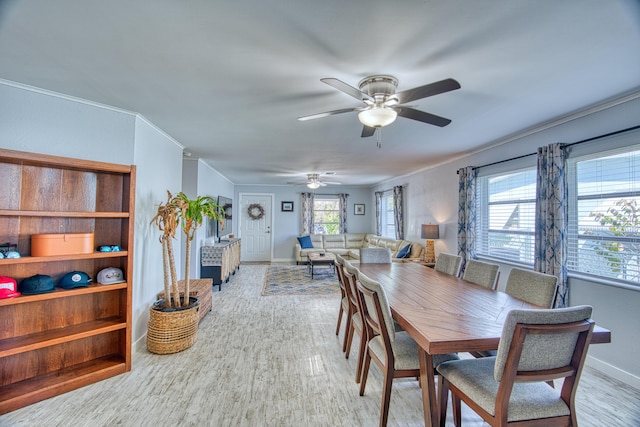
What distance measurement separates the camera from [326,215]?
362 inches

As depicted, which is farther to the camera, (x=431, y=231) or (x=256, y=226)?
(x=256, y=226)

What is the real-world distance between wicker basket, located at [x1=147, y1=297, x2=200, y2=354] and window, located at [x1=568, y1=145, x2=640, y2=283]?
3.94 meters

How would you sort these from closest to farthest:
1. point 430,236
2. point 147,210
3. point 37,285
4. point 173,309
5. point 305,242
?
point 37,285 < point 173,309 < point 147,210 < point 430,236 < point 305,242

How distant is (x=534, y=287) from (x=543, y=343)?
1.03 metres

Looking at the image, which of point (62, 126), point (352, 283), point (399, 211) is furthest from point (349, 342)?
point (399, 211)

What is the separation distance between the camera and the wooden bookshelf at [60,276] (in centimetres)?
211

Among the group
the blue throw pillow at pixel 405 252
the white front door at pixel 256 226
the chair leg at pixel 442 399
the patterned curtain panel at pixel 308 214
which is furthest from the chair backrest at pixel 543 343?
the white front door at pixel 256 226

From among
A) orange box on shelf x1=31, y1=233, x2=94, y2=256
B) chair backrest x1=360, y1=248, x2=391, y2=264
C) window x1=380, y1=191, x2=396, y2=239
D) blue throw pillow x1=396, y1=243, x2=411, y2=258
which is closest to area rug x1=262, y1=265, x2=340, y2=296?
blue throw pillow x1=396, y1=243, x2=411, y2=258

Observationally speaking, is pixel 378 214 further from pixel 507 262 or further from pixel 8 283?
pixel 8 283

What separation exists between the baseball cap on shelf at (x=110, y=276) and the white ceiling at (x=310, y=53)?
1.47 m

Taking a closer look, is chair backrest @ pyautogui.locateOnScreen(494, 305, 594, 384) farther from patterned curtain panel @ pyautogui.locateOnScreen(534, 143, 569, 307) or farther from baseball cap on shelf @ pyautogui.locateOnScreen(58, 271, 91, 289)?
baseball cap on shelf @ pyautogui.locateOnScreen(58, 271, 91, 289)

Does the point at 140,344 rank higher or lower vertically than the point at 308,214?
lower

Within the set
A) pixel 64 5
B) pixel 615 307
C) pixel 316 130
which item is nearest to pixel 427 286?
pixel 615 307

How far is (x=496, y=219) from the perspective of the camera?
4.11 metres
